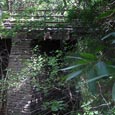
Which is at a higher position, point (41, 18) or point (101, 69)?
point (41, 18)

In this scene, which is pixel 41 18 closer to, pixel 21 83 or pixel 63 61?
pixel 63 61

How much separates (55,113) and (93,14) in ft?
6.59

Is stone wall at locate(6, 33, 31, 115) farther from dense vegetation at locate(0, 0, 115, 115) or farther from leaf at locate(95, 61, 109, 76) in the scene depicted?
leaf at locate(95, 61, 109, 76)

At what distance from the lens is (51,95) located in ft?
17.2

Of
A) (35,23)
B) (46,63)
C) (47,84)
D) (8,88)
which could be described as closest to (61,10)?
(35,23)

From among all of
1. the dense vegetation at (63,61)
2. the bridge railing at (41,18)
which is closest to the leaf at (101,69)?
the dense vegetation at (63,61)

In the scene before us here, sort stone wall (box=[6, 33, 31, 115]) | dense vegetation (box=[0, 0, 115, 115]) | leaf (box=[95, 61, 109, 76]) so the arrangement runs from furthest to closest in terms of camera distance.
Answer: stone wall (box=[6, 33, 31, 115]), dense vegetation (box=[0, 0, 115, 115]), leaf (box=[95, 61, 109, 76])

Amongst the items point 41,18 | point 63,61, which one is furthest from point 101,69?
point 41,18

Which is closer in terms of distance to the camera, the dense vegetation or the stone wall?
the dense vegetation

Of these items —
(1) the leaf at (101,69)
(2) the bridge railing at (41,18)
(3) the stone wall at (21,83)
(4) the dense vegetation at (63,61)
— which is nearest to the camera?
(1) the leaf at (101,69)

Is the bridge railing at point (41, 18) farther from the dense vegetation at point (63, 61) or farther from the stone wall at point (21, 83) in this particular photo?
the stone wall at point (21, 83)

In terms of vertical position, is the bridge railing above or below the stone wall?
above

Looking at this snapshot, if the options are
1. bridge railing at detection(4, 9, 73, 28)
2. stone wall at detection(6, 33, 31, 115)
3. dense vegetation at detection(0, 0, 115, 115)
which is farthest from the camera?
stone wall at detection(6, 33, 31, 115)

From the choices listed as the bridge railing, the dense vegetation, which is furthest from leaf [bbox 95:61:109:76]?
the bridge railing
